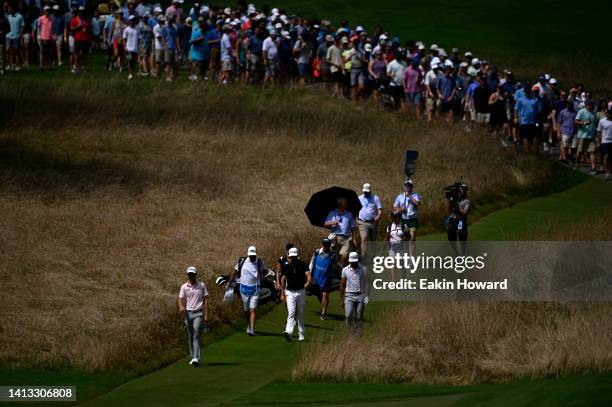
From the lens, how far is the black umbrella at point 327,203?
35.2 meters

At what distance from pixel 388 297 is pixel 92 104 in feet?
72.1

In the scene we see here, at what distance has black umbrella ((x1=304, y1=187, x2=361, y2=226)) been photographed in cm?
3519

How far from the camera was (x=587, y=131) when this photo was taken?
46844 millimetres

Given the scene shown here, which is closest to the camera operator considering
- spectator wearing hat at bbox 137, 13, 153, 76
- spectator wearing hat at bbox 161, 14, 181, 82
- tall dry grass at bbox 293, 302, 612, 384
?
tall dry grass at bbox 293, 302, 612, 384

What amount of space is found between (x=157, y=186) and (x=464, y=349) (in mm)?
18625

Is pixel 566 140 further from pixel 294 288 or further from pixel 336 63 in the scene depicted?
pixel 294 288

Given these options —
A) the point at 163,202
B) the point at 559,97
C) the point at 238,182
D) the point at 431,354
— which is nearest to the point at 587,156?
the point at 559,97

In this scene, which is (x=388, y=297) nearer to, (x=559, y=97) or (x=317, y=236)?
(x=317, y=236)

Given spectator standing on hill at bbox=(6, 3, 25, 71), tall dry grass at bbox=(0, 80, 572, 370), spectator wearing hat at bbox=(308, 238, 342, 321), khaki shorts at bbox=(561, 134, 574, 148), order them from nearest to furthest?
tall dry grass at bbox=(0, 80, 572, 370) → spectator wearing hat at bbox=(308, 238, 342, 321) → khaki shorts at bbox=(561, 134, 574, 148) → spectator standing on hill at bbox=(6, 3, 25, 71)

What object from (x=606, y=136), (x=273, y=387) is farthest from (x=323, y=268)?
(x=606, y=136)

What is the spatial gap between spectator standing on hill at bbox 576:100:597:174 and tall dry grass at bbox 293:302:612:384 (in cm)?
1691

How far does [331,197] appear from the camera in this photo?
116 feet

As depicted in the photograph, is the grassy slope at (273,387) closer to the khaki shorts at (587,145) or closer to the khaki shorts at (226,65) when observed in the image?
the khaki shorts at (587,145)

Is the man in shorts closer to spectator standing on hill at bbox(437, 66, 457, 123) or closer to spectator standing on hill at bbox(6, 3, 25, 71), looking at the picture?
spectator standing on hill at bbox(6, 3, 25, 71)
